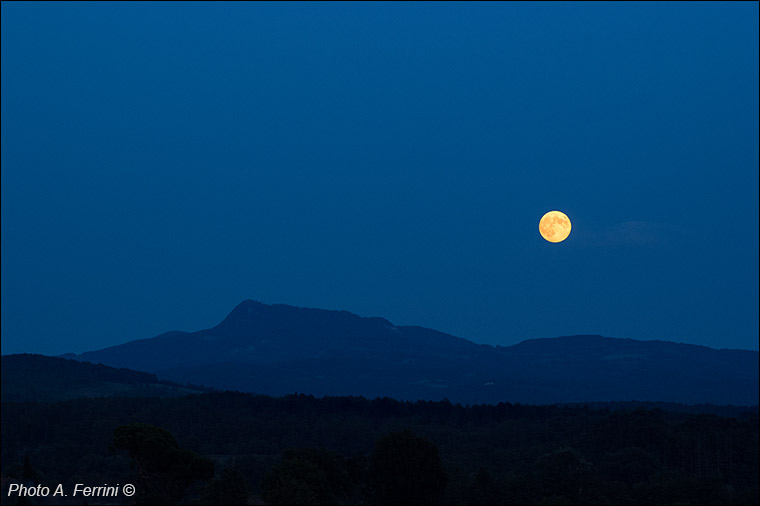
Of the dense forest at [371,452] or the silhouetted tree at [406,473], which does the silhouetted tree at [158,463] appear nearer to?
the dense forest at [371,452]

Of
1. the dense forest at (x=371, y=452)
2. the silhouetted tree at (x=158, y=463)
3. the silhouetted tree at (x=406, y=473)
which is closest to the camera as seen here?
the silhouetted tree at (x=158, y=463)

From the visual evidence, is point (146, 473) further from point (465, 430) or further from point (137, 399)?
point (137, 399)

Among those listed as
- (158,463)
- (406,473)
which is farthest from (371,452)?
(158,463)

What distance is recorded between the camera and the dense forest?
6712cm

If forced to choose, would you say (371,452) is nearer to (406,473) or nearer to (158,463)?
(406,473)

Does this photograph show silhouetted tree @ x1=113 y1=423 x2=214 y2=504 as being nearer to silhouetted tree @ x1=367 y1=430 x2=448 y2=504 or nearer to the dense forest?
the dense forest

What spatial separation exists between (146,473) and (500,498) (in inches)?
1433

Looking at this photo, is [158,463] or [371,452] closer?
[158,463]

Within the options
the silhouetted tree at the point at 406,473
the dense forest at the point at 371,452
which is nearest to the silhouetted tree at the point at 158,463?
the dense forest at the point at 371,452

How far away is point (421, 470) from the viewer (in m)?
72.4

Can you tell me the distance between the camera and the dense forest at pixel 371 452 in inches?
2643

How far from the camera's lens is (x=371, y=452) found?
475 feet

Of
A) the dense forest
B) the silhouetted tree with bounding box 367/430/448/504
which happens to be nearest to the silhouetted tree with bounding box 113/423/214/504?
the dense forest

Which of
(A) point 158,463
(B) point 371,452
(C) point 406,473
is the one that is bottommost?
(B) point 371,452
